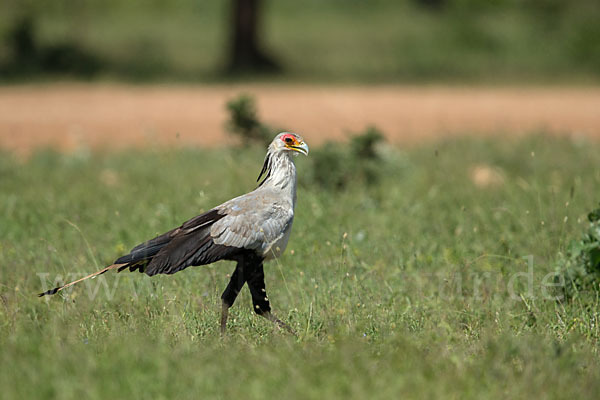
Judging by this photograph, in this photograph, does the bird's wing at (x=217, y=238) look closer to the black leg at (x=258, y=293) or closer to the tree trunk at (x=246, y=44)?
the black leg at (x=258, y=293)

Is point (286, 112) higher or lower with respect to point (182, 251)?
lower

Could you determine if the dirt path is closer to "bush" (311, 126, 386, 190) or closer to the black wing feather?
"bush" (311, 126, 386, 190)

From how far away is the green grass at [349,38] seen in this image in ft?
65.0

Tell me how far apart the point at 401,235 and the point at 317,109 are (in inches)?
335

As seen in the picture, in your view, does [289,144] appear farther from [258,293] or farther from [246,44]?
[246,44]

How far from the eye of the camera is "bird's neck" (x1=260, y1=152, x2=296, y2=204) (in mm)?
4988

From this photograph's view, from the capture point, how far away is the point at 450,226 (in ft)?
22.8

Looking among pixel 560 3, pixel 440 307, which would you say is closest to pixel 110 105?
pixel 440 307

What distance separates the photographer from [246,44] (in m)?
19.8

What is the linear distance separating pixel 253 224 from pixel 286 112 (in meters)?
10.1

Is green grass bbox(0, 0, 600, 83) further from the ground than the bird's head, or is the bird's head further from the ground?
the bird's head


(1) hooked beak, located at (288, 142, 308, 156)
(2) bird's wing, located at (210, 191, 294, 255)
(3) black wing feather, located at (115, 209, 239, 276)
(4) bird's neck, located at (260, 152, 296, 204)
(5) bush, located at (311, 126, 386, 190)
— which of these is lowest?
(5) bush, located at (311, 126, 386, 190)

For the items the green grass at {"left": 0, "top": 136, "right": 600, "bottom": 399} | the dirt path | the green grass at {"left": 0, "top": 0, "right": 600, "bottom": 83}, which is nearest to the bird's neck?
the green grass at {"left": 0, "top": 136, "right": 600, "bottom": 399}

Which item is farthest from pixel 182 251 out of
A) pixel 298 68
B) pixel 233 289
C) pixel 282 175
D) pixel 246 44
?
pixel 298 68
